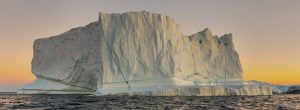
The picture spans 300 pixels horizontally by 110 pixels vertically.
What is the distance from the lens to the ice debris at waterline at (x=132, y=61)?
142 feet

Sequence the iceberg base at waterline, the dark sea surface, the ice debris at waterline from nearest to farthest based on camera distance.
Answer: the dark sea surface
the iceberg base at waterline
the ice debris at waterline

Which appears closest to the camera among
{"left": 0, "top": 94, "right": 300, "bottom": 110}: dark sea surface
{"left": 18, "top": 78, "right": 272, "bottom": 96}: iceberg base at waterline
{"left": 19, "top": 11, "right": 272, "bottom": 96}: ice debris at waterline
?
{"left": 0, "top": 94, "right": 300, "bottom": 110}: dark sea surface

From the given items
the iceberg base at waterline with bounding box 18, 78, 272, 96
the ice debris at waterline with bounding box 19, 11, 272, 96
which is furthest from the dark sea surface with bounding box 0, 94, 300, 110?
the ice debris at waterline with bounding box 19, 11, 272, 96

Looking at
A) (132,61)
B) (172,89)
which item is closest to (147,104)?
(172,89)

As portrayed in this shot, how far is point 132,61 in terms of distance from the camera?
4534 cm

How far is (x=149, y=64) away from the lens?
46125 mm

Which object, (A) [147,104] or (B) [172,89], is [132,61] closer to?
(B) [172,89]

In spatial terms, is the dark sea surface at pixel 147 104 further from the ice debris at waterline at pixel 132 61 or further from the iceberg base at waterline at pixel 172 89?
the ice debris at waterline at pixel 132 61

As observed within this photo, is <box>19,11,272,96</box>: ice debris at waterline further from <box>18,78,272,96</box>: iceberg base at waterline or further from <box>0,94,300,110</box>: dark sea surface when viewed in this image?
<box>0,94,300,110</box>: dark sea surface

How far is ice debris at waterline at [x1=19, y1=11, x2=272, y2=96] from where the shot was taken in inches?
1699

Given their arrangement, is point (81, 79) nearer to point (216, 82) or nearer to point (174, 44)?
point (174, 44)

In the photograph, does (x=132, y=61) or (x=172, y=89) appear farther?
(x=132, y=61)

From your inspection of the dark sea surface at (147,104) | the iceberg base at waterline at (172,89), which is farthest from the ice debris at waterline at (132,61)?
the dark sea surface at (147,104)

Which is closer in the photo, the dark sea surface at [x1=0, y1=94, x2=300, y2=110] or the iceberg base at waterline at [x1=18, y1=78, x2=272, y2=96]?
the dark sea surface at [x1=0, y1=94, x2=300, y2=110]
